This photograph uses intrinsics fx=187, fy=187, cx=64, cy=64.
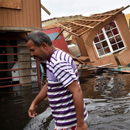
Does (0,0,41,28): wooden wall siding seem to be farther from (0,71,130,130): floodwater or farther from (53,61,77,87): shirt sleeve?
(53,61,77,87): shirt sleeve

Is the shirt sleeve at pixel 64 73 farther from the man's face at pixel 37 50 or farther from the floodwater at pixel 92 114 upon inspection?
the floodwater at pixel 92 114

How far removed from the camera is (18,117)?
477cm

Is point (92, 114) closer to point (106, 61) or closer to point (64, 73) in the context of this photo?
point (64, 73)

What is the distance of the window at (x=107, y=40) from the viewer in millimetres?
15747

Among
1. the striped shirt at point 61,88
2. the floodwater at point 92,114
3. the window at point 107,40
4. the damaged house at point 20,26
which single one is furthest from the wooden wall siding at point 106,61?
the striped shirt at point 61,88

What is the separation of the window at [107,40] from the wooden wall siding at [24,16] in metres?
7.58

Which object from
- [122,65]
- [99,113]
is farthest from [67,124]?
[122,65]

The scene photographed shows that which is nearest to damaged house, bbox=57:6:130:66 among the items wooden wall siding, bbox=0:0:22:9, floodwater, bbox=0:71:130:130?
wooden wall siding, bbox=0:0:22:9

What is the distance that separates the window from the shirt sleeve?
14325 mm

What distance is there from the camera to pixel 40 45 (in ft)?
5.90

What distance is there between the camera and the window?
620 inches

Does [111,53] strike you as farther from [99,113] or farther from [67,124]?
[67,124]

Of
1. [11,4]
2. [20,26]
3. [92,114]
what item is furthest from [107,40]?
[92,114]

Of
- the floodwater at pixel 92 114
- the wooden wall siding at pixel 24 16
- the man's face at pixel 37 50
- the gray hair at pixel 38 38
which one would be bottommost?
the floodwater at pixel 92 114
